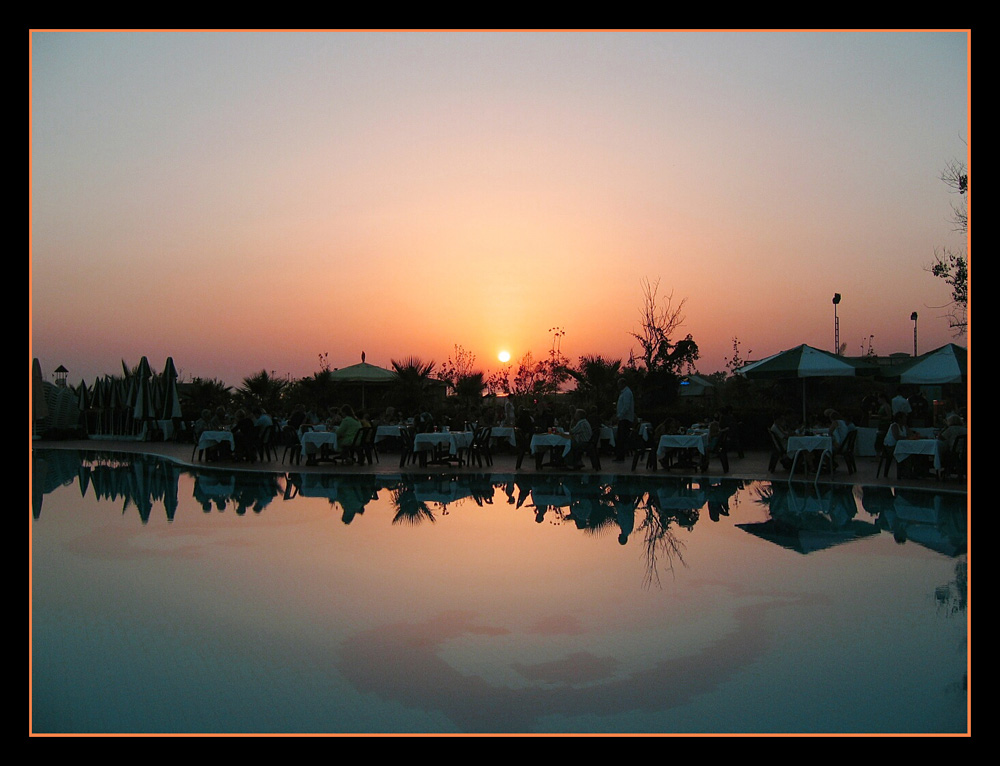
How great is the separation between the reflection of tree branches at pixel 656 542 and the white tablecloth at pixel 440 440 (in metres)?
5.45

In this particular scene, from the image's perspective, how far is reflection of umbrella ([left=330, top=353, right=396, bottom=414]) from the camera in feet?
77.9

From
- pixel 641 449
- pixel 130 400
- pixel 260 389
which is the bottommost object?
pixel 641 449

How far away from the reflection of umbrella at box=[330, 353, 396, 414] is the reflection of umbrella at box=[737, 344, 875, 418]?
1133 centimetres

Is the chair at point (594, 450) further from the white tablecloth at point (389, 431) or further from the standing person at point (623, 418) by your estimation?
the white tablecloth at point (389, 431)

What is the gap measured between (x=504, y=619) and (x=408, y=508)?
545 cm

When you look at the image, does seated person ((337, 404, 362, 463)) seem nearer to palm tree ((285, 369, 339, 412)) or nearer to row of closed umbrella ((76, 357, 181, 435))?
palm tree ((285, 369, 339, 412))

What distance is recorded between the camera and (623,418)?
52.7ft

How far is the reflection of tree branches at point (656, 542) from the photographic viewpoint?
691cm

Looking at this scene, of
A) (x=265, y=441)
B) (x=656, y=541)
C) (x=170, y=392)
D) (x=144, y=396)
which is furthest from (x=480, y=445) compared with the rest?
(x=144, y=396)

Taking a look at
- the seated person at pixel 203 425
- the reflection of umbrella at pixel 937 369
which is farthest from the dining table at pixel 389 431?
the reflection of umbrella at pixel 937 369

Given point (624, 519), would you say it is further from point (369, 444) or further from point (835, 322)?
point (835, 322)
